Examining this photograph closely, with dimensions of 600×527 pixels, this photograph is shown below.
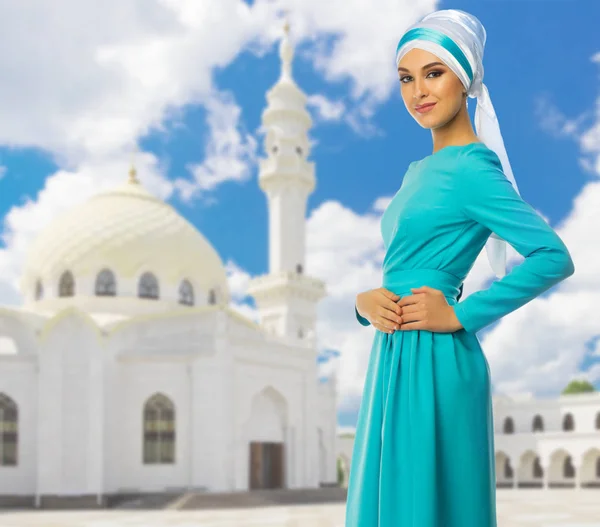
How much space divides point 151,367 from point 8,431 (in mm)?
4334

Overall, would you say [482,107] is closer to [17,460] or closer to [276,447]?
[17,460]

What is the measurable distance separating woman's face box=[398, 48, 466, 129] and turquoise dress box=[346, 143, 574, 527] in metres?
0.14

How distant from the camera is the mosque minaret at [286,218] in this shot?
102 feet

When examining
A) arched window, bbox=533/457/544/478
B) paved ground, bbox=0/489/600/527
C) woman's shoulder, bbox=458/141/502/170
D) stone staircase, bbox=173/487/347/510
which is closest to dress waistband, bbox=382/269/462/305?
woman's shoulder, bbox=458/141/502/170

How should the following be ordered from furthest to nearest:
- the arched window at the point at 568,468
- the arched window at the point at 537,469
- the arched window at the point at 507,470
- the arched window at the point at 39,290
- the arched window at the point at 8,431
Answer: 1. the arched window at the point at 507,470
2. the arched window at the point at 537,469
3. the arched window at the point at 568,468
4. the arched window at the point at 39,290
5. the arched window at the point at 8,431

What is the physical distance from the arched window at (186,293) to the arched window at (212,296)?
0.81 m

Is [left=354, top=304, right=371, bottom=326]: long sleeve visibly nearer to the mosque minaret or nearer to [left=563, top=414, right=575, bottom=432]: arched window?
the mosque minaret

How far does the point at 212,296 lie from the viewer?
29297 millimetres

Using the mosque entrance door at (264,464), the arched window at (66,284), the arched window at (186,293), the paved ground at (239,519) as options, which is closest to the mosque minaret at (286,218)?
the arched window at (186,293)

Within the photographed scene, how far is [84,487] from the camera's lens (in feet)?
73.4

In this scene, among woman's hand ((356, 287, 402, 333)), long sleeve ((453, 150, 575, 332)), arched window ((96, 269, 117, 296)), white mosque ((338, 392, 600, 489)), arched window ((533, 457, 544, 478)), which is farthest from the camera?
arched window ((533, 457, 544, 478))

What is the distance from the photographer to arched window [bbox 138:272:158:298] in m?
27.5

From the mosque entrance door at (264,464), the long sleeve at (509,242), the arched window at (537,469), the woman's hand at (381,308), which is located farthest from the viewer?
the arched window at (537,469)

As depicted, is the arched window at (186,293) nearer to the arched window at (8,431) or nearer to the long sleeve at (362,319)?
the arched window at (8,431)
